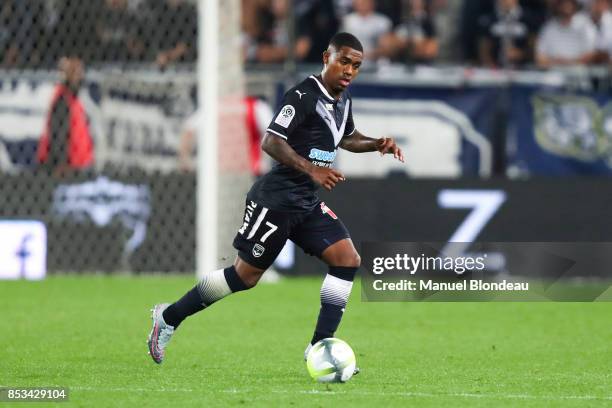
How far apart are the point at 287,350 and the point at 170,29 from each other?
6634mm

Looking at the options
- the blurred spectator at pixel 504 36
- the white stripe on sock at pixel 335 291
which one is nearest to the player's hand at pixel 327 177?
the white stripe on sock at pixel 335 291

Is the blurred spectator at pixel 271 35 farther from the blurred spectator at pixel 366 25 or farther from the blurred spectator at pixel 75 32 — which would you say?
the blurred spectator at pixel 75 32

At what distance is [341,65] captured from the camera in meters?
7.43

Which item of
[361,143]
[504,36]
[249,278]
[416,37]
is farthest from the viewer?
[416,37]

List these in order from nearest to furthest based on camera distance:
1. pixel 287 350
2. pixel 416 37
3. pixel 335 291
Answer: pixel 335 291 → pixel 287 350 → pixel 416 37

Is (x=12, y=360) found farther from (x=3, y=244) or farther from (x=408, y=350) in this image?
(x=3, y=244)

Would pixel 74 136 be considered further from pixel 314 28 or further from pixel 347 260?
pixel 347 260

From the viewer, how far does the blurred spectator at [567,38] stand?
1605 centimetres

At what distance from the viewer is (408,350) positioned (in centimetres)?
889

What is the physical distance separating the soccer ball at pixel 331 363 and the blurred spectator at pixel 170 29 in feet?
26.4

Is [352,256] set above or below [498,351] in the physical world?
above

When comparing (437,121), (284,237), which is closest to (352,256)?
(284,237)

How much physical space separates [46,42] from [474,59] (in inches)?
202

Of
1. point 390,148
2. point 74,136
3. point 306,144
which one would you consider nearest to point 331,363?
point 306,144
